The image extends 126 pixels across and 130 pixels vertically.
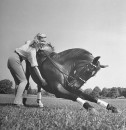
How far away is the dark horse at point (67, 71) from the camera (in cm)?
310

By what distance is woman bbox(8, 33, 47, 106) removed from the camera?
319 cm

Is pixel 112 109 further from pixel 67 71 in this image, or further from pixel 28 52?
pixel 28 52

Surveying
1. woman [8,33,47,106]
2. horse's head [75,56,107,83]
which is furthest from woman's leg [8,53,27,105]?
horse's head [75,56,107,83]

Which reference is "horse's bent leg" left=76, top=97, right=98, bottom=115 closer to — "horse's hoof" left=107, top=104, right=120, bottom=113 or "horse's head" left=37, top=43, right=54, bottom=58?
"horse's hoof" left=107, top=104, right=120, bottom=113

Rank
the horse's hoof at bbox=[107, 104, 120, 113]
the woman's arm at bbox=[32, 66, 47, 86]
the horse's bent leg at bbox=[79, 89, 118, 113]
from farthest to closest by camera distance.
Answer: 1. the woman's arm at bbox=[32, 66, 47, 86]
2. the horse's bent leg at bbox=[79, 89, 118, 113]
3. the horse's hoof at bbox=[107, 104, 120, 113]

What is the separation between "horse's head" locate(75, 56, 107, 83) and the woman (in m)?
0.44

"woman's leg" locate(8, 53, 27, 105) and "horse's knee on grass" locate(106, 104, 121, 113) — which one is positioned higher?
"woman's leg" locate(8, 53, 27, 105)

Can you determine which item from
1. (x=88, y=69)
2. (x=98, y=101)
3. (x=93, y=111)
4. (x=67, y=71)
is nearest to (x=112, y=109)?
(x=98, y=101)

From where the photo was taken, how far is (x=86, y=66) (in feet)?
10.3

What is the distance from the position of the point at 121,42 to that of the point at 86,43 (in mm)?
530

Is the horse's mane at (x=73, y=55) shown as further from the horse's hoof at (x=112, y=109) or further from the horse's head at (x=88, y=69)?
the horse's hoof at (x=112, y=109)

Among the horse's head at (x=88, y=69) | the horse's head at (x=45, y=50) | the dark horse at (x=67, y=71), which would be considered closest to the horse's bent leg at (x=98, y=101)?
the dark horse at (x=67, y=71)

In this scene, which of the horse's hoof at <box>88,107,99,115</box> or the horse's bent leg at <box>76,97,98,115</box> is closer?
the horse's hoof at <box>88,107,99,115</box>

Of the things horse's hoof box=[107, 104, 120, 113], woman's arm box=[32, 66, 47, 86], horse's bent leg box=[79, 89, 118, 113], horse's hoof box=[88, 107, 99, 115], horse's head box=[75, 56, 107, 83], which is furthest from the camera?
woman's arm box=[32, 66, 47, 86]
